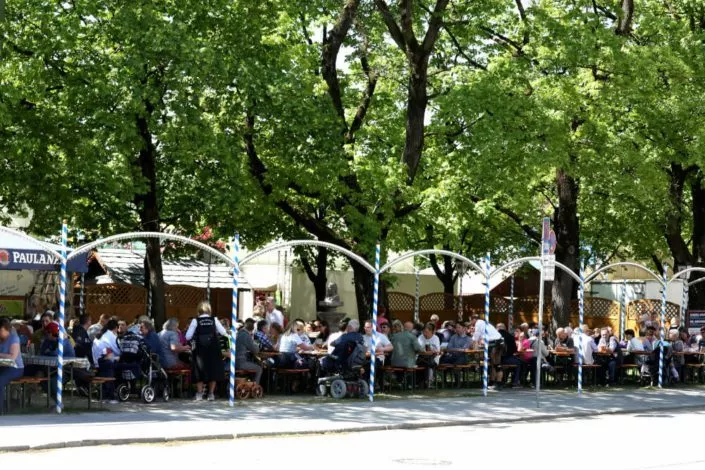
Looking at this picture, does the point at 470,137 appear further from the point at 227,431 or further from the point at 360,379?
the point at 227,431

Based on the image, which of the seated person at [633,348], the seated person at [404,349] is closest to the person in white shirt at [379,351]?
the seated person at [404,349]

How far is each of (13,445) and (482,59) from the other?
2199 centimetres

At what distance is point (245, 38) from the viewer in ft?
92.0

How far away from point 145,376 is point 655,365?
13.9m

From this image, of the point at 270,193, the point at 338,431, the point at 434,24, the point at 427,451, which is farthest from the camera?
the point at 270,193

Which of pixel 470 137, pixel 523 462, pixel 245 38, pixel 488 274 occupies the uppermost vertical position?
pixel 245 38

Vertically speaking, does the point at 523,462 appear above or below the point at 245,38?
below

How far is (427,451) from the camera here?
1477 cm

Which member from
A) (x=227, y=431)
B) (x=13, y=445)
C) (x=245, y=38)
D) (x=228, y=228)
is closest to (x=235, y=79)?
(x=245, y=38)

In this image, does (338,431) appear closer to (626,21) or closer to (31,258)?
(31,258)

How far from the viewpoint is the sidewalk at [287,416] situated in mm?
15219

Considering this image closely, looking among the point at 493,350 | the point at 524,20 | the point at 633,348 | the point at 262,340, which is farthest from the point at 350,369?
the point at 524,20

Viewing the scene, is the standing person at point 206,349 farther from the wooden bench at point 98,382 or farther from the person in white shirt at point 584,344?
the person in white shirt at point 584,344

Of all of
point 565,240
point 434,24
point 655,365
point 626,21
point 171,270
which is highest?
point 626,21
